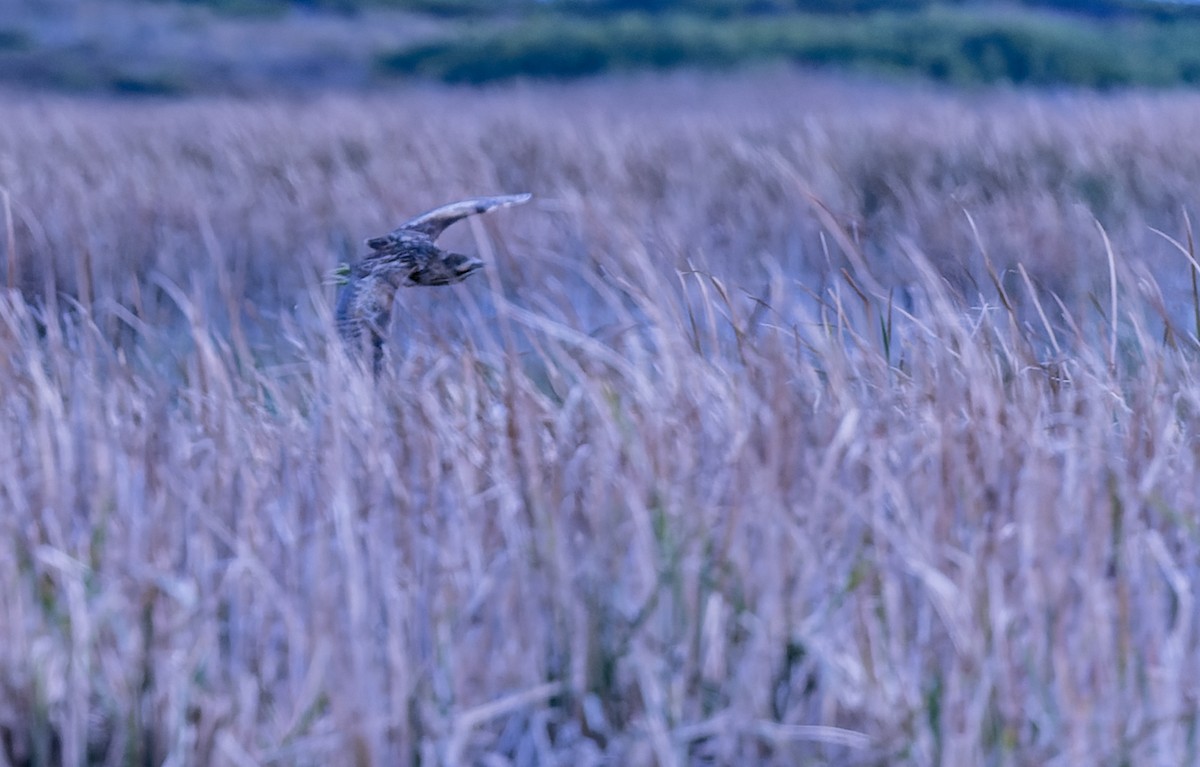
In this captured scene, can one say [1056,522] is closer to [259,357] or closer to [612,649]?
[612,649]

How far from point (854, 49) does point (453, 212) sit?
37.7ft

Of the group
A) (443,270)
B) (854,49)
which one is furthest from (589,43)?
(443,270)

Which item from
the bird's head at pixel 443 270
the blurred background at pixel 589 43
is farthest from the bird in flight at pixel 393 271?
the blurred background at pixel 589 43

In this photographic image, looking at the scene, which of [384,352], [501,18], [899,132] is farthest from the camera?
[501,18]

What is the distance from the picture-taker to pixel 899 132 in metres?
5.38

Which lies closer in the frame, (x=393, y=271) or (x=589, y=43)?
(x=393, y=271)

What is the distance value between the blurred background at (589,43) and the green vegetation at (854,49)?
0.8 inches

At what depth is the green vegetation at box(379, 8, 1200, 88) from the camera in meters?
12.2

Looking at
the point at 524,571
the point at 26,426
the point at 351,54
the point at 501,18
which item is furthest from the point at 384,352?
the point at 501,18

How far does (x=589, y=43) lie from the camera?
12.7 m

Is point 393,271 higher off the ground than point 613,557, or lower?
higher

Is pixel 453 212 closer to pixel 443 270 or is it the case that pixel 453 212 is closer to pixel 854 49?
pixel 443 270

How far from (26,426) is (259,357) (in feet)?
4.17

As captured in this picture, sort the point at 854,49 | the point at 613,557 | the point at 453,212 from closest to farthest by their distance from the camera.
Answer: the point at 613,557
the point at 453,212
the point at 854,49
